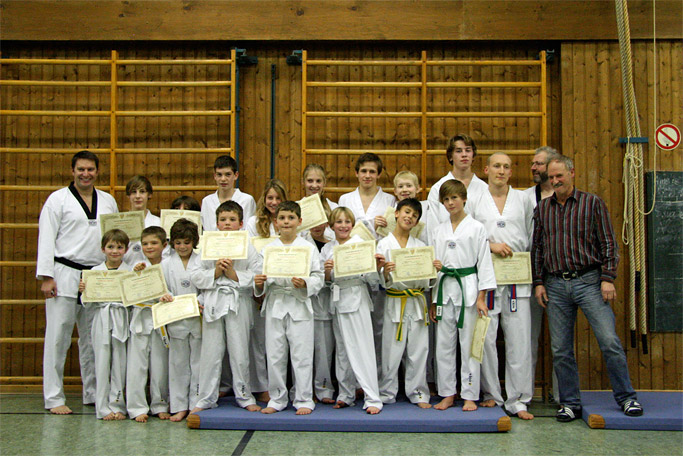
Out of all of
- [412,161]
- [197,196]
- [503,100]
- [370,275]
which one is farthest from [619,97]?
[197,196]

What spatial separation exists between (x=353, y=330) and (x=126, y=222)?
1761mm

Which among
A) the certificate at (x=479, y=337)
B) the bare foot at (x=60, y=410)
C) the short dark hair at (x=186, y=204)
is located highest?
the short dark hair at (x=186, y=204)

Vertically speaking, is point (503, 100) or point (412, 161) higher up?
point (503, 100)

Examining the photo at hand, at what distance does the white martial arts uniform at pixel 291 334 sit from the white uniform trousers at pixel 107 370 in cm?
99

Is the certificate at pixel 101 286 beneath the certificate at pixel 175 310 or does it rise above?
above

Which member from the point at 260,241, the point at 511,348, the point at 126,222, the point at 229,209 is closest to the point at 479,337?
the point at 511,348

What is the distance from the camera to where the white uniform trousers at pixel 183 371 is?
370 centimetres

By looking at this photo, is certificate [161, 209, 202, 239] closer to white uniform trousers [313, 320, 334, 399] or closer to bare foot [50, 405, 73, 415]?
white uniform trousers [313, 320, 334, 399]

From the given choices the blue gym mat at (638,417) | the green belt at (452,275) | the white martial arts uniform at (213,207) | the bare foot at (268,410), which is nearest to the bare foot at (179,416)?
the bare foot at (268,410)

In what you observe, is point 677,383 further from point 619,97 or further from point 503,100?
point 503,100

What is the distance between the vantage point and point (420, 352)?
3.77 m

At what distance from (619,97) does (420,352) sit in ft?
9.09

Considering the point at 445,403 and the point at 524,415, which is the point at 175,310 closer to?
the point at 445,403

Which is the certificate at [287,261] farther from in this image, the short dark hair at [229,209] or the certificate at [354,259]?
the short dark hair at [229,209]
